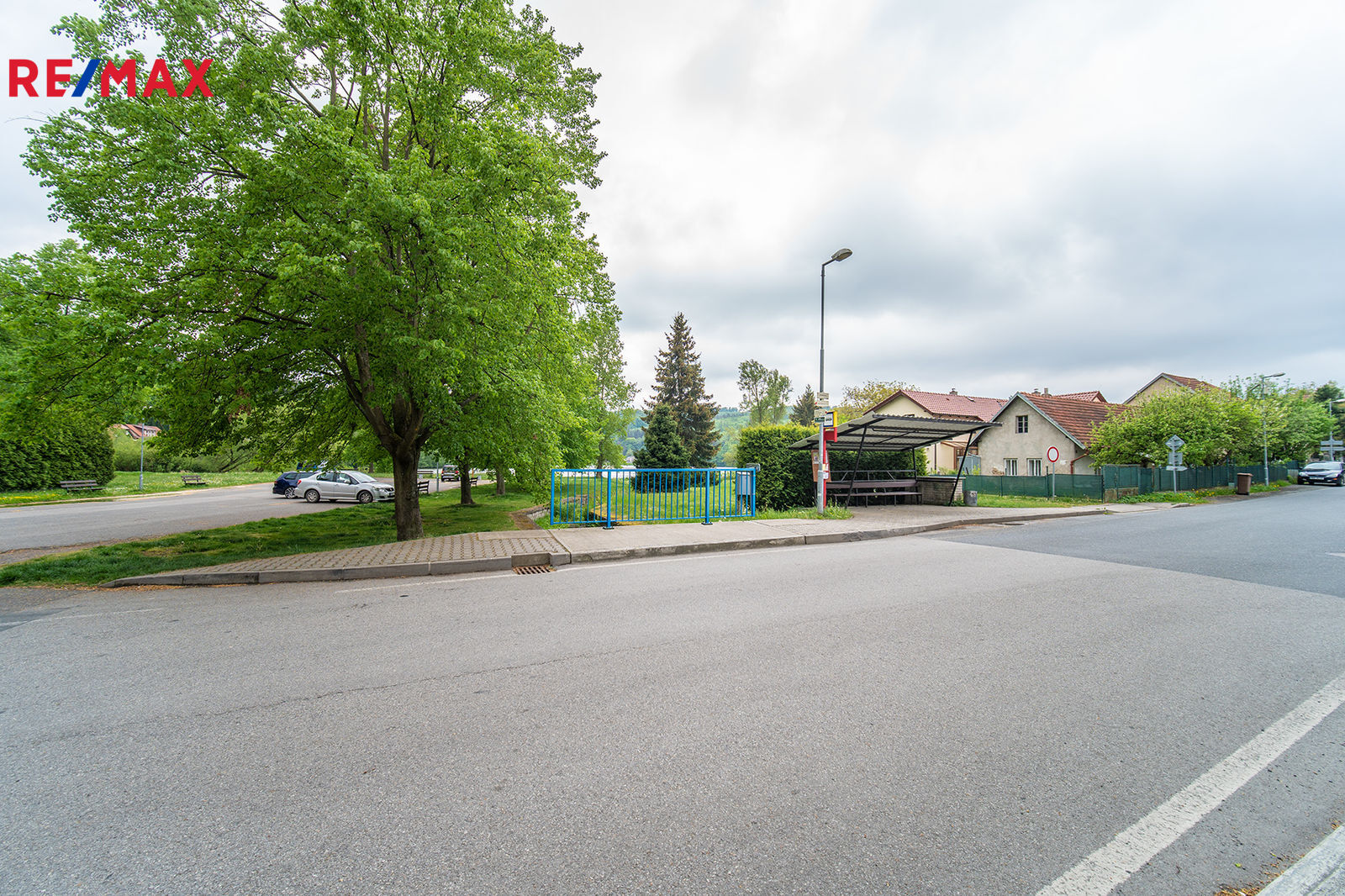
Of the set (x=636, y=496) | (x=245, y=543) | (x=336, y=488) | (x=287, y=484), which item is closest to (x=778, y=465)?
(x=636, y=496)

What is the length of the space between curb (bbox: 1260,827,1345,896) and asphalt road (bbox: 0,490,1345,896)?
0.20ft

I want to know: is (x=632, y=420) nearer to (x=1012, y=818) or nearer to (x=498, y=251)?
(x=498, y=251)

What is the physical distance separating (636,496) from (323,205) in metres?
7.97

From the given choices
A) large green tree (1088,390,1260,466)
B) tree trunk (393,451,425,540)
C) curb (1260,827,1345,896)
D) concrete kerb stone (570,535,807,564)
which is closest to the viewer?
curb (1260,827,1345,896)

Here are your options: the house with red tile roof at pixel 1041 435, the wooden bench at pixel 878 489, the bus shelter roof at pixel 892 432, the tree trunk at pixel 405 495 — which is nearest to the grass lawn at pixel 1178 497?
the house with red tile roof at pixel 1041 435

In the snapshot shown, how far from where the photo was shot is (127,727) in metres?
3.31

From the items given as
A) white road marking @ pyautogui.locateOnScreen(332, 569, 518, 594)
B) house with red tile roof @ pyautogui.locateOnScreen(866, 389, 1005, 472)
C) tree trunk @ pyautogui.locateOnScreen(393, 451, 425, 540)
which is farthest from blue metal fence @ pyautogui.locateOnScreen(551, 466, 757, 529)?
house with red tile roof @ pyautogui.locateOnScreen(866, 389, 1005, 472)

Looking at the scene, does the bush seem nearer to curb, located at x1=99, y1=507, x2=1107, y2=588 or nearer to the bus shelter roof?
the bus shelter roof

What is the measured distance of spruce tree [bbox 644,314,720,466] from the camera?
166 feet

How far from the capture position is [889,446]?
1884cm

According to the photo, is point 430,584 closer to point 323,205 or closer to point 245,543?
point 323,205

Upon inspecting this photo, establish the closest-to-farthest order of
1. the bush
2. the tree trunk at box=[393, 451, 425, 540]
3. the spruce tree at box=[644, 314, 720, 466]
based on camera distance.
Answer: the tree trunk at box=[393, 451, 425, 540], the bush, the spruce tree at box=[644, 314, 720, 466]

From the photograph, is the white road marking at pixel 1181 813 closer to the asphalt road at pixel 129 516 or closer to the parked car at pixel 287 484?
the asphalt road at pixel 129 516

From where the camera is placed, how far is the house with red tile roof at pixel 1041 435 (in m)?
32.4
